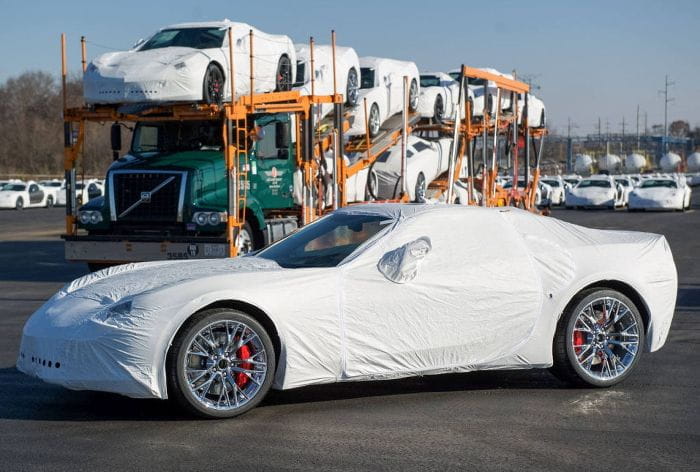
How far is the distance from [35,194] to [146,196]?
4092cm

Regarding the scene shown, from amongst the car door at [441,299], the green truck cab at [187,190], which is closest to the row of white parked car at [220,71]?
the green truck cab at [187,190]

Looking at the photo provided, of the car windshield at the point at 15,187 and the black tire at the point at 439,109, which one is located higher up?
the black tire at the point at 439,109

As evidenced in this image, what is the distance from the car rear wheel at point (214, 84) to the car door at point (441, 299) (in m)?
8.71

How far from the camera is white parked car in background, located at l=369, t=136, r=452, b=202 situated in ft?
68.9

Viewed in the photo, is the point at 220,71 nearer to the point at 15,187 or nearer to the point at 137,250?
the point at 137,250

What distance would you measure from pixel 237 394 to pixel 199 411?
0.29m

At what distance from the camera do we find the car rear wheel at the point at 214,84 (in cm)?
1595

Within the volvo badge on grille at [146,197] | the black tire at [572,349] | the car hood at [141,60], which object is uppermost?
the car hood at [141,60]

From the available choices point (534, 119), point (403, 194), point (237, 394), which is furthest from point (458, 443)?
point (534, 119)

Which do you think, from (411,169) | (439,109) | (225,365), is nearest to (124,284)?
(225,365)

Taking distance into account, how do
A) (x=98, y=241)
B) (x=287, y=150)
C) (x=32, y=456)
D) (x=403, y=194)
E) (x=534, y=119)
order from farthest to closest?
(x=534, y=119) → (x=403, y=194) → (x=287, y=150) → (x=98, y=241) → (x=32, y=456)

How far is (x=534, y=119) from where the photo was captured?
85.5 feet

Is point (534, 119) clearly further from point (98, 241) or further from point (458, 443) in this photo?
point (458, 443)

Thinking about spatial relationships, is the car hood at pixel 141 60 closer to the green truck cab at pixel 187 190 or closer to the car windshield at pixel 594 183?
the green truck cab at pixel 187 190
